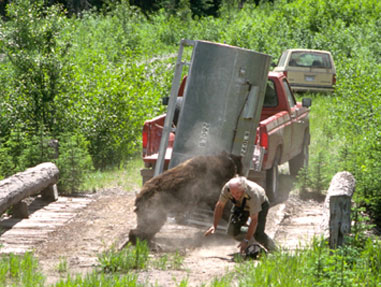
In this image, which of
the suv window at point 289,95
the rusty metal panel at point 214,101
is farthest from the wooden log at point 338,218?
the suv window at point 289,95

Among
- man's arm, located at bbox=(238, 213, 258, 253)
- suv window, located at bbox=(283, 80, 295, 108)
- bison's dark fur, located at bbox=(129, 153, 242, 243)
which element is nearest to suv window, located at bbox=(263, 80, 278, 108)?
suv window, located at bbox=(283, 80, 295, 108)

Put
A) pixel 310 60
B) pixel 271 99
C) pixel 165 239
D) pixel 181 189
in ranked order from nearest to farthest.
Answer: pixel 181 189, pixel 165 239, pixel 271 99, pixel 310 60

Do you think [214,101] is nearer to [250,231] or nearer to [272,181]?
[250,231]

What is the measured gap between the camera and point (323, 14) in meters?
36.8

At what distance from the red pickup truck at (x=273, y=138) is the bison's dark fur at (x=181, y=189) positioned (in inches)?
37.4

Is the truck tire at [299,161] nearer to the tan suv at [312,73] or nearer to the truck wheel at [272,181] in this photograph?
the truck wheel at [272,181]

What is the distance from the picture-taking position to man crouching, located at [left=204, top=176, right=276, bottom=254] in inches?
341

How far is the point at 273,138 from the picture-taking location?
1171 cm

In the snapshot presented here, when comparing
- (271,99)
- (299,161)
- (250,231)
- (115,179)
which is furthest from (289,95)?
(250,231)

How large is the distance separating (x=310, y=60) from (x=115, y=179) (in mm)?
12282

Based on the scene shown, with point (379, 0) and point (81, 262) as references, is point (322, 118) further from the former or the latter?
point (379, 0)

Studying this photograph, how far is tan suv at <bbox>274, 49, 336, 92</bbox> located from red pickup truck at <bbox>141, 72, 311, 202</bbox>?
361 inches

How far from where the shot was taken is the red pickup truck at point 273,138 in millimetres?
11188

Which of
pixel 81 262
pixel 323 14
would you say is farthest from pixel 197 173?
pixel 323 14
